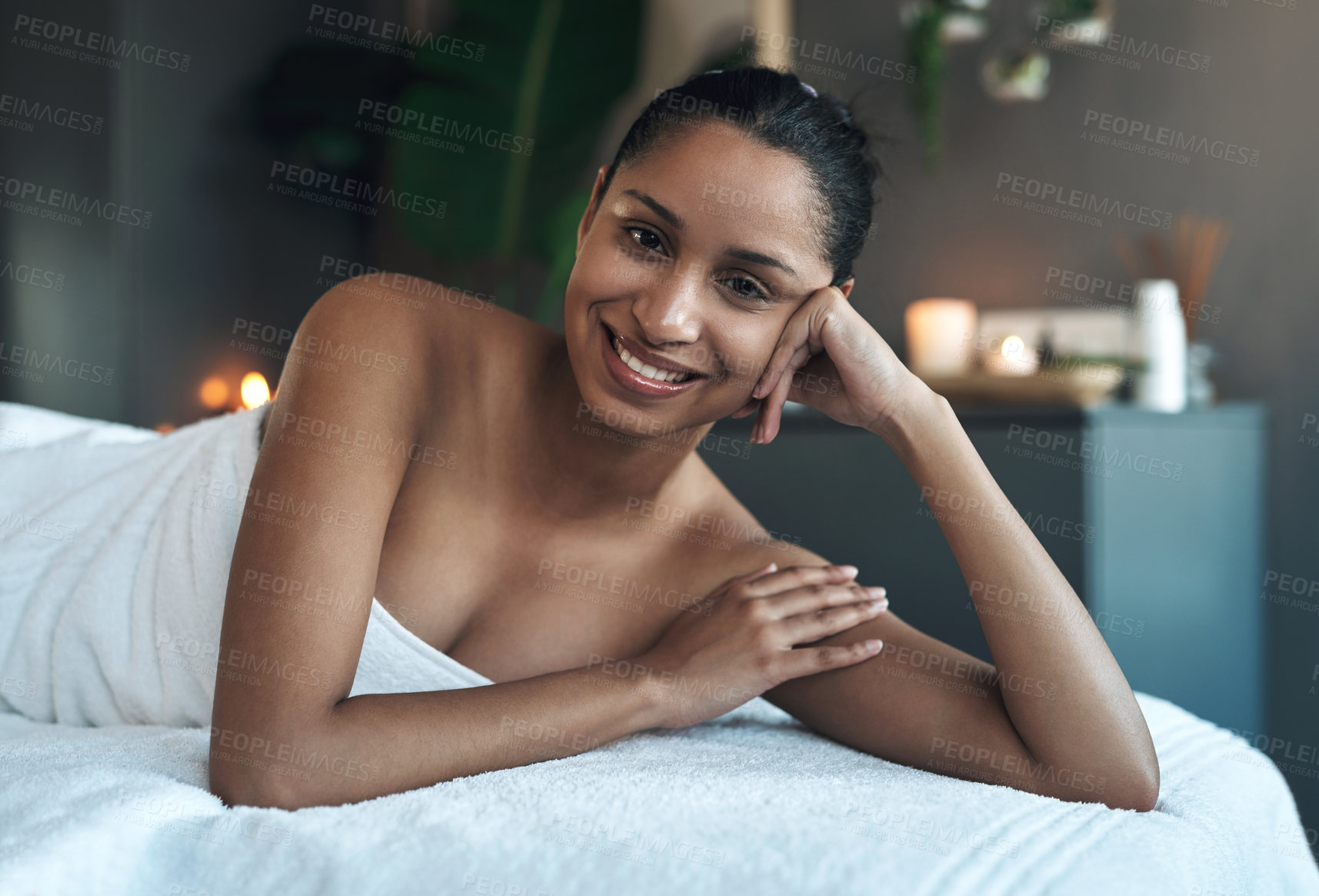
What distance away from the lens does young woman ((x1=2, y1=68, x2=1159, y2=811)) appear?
0.82 meters

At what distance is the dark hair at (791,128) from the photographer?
0.97 meters

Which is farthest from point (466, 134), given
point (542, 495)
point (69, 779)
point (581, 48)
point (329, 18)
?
point (69, 779)

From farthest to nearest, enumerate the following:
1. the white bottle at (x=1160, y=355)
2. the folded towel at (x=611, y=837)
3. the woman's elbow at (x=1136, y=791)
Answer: the white bottle at (x=1160, y=355), the woman's elbow at (x=1136, y=791), the folded towel at (x=611, y=837)

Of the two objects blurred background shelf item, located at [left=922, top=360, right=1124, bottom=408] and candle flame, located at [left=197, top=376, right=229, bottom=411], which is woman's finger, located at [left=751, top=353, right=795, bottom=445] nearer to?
blurred background shelf item, located at [left=922, top=360, right=1124, bottom=408]

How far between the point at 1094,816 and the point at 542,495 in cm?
63

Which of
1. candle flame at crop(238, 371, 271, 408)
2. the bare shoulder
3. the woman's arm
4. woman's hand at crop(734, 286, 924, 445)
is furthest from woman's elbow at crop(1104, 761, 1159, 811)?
candle flame at crop(238, 371, 271, 408)

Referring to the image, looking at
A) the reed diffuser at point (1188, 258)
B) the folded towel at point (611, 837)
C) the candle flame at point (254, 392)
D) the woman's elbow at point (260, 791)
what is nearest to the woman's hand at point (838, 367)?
the folded towel at point (611, 837)

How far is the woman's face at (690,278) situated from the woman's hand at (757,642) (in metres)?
0.20

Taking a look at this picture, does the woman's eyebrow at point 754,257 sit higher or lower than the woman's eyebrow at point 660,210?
lower

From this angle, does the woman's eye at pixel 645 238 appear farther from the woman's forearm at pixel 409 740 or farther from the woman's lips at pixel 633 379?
the woman's forearm at pixel 409 740

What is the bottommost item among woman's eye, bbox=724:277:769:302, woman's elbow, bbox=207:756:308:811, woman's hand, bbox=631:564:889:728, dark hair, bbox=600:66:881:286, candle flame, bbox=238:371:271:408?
woman's elbow, bbox=207:756:308:811

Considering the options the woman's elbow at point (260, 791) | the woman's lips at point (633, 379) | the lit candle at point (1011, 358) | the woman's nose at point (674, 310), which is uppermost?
the woman's nose at point (674, 310)

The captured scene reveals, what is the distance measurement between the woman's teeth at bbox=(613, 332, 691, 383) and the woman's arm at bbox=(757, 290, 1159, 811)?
103 mm

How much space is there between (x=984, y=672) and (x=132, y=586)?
939 millimetres
